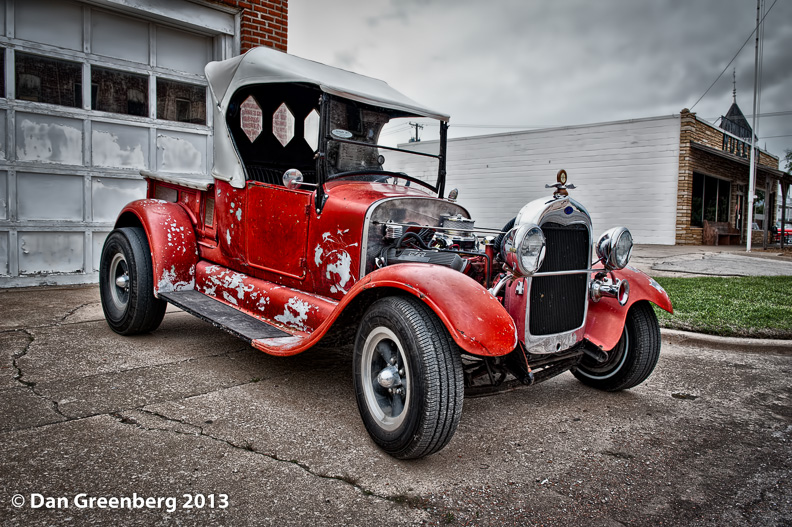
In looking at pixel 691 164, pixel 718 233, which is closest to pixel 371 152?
pixel 691 164

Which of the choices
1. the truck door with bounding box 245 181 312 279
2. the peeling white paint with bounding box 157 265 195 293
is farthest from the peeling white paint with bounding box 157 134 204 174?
the truck door with bounding box 245 181 312 279

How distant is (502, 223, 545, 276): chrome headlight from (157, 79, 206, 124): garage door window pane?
5.99 m

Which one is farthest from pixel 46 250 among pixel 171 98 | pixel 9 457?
pixel 9 457

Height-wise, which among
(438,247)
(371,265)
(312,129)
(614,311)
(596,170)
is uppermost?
(596,170)

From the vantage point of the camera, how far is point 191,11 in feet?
21.9

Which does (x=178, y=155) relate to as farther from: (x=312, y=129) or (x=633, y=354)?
(x=633, y=354)

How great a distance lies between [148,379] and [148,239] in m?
1.35

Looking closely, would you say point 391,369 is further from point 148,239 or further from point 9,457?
point 148,239

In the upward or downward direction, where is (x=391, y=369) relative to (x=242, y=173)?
downward

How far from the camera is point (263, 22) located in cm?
721

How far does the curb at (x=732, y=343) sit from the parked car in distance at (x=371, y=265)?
6.14 ft

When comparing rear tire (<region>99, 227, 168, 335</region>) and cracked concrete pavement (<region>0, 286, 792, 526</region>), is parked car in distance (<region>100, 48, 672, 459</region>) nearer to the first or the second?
rear tire (<region>99, 227, 168, 335</region>)

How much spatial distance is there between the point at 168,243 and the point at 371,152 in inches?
70.8

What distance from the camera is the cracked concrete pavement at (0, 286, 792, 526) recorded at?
6.39ft
